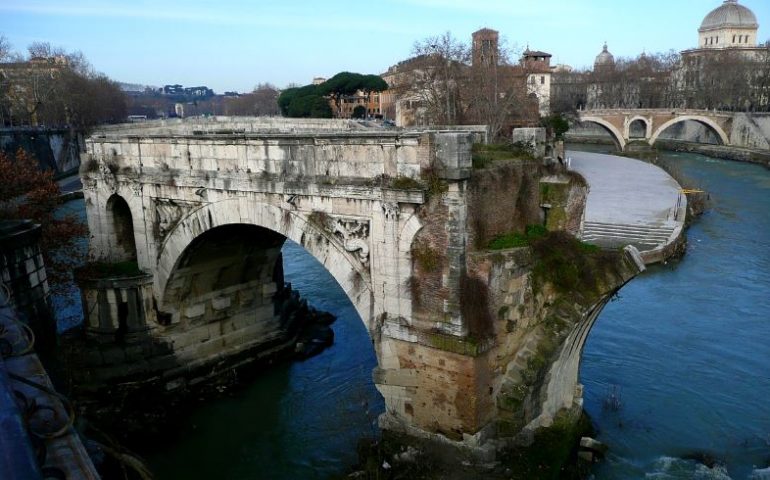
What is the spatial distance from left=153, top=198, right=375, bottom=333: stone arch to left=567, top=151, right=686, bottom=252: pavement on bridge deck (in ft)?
19.8

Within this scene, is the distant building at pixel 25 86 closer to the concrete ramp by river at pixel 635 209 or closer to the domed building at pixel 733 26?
the concrete ramp by river at pixel 635 209

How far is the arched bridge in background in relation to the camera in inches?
1823

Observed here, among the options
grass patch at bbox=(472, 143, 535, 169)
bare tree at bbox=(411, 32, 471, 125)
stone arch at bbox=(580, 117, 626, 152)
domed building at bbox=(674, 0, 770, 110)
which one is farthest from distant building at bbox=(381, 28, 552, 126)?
domed building at bbox=(674, 0, 770, 110)

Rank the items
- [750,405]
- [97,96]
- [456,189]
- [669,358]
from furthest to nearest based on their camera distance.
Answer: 1. [97,96]
2. [669,358]
3. [750,405]
4. [456,189]

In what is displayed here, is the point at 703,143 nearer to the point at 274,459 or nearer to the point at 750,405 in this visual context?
the point at 750,405

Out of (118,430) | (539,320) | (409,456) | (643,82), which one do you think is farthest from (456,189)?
(643,82)

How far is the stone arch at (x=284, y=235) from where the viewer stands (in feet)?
26.9

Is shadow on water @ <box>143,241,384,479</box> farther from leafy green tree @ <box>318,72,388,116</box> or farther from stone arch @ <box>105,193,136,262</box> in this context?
leafy green tree @ <box>318,72,388,116</box>

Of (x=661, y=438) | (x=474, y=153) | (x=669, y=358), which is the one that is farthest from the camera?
(x=669, y=358)

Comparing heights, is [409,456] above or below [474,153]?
below

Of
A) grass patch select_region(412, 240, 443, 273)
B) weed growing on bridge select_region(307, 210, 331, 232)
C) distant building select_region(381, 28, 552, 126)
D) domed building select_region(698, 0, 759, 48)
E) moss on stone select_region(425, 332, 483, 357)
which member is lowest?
moss on stone select_region(425, 332, 483, 357)

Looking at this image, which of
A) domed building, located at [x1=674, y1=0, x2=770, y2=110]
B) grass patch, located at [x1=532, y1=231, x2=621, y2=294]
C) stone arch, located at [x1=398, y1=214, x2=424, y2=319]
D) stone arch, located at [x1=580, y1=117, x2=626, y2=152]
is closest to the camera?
stone arch, located at [x1=398, y1=214, x2=424, y2=319]

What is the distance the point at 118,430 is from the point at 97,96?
1629 inches

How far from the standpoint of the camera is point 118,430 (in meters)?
10.2
